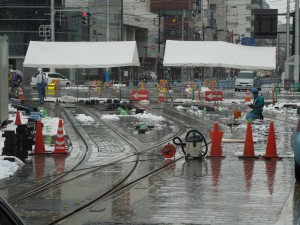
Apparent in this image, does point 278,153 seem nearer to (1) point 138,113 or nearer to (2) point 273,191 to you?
(2) point 273,191

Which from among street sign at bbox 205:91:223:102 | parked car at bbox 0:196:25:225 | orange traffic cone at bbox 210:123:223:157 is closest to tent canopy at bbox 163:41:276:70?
street sign at bbox 205:91:223:102

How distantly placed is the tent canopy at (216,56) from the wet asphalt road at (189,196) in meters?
21.7

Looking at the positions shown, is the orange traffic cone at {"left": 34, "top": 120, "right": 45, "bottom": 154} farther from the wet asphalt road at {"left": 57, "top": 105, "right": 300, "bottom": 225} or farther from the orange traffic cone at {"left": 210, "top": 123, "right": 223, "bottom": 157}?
the orange traffic cone at {"left": 210, "top": 123, "right": 223, "bottom": 157}

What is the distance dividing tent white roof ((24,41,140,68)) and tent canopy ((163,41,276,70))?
2.54 metres

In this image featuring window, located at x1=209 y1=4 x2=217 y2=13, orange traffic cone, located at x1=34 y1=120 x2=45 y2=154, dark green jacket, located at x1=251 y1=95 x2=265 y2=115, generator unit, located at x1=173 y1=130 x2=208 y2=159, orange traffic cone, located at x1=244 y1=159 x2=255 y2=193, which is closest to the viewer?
orange traffic cone, located at x1=244 y1=159 x2=255 y2=193

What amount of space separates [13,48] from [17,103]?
45.5 metres

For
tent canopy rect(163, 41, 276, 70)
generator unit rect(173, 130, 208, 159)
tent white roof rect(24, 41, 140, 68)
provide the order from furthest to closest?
tent white roof rect(24, 41, 140, 68) < tent canopy rect(163, 41, 276, 70) < generator unit rect(173, 130, 208, 159)

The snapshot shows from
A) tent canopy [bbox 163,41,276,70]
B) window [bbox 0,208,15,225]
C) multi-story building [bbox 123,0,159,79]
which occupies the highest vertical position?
multi-story building [bbox 123,0,159,79]

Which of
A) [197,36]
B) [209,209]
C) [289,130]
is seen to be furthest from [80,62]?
[197,36]

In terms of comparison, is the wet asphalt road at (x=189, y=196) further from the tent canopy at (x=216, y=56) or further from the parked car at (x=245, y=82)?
the parked car at (x=245, y=82)

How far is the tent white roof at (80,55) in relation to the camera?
123ft

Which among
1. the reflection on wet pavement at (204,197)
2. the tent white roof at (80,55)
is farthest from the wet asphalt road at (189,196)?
the tent white roof at (80,55)

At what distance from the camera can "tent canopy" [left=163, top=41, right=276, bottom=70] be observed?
119 ft

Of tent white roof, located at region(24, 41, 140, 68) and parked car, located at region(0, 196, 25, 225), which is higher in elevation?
tent white roof, located at region(24, 41, 140, 68)
